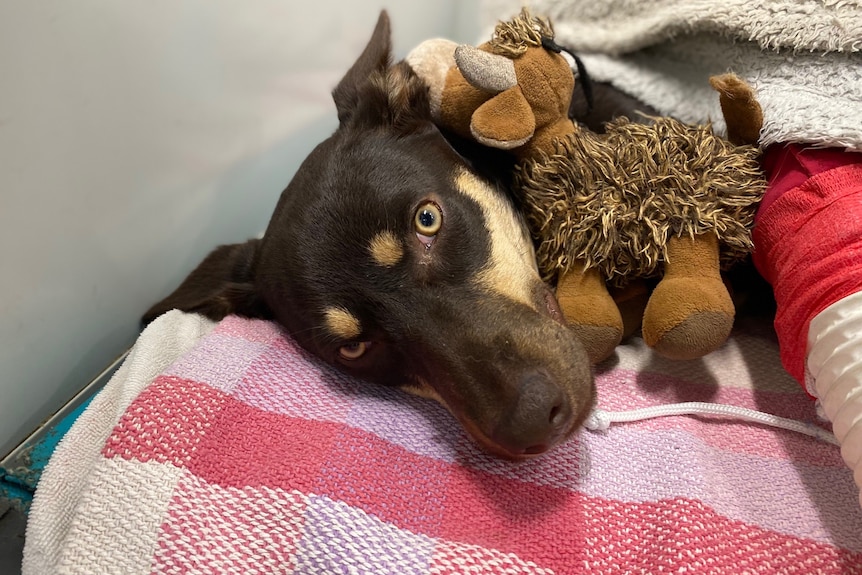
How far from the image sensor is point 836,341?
0.98 m

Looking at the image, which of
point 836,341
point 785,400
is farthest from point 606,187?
point 785,400

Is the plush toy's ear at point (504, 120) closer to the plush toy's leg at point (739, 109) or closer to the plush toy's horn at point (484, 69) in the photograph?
the plush toy's horn at point (484, 69)

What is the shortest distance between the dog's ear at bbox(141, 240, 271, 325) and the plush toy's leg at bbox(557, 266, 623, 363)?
2.54 feet

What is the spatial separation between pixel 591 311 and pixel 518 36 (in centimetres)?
64

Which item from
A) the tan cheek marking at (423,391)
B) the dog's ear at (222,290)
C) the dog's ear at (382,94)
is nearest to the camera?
the tan cheek marking at (423,391)

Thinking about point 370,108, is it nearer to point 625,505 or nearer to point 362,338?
point 362,338

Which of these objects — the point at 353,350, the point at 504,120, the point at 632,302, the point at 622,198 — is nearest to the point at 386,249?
the point at 353,350

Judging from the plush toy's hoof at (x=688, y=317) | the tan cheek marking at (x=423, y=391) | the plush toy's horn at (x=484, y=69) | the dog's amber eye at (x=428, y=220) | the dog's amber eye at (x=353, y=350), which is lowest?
the tan cheek marking at (x=423, y=391)

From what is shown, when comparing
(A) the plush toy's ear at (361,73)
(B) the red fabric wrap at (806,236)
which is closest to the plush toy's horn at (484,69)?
(A) the plush toy's ear at (361,73)

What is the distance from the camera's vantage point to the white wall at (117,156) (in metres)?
1.34

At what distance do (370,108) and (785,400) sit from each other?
45.3 inches

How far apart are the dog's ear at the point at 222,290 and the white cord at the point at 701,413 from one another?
34.3 inches

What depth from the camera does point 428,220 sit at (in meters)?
1.27

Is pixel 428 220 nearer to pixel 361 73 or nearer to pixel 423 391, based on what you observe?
pixel 423 391
